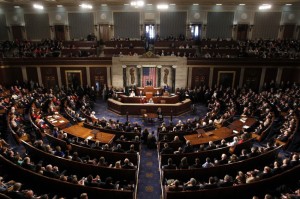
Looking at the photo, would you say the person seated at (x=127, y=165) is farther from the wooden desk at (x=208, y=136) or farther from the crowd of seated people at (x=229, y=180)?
the wooden desk at (x=208, y=136)

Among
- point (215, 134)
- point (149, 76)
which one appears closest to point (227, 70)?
point (149, 76)

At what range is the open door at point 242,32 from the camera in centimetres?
2462

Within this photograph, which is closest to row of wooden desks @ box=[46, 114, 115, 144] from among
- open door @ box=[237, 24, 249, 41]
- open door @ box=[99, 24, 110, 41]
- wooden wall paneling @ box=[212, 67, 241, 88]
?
wooden wall paneling @ box=[212, 67, 241, 88]

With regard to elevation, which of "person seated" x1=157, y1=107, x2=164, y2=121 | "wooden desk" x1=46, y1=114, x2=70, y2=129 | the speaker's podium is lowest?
"person seated" x1=157, y1=107, x2=164, y2=121

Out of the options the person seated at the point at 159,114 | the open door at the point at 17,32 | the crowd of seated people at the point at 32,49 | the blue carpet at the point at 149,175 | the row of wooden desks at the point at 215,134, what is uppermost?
the open door at the point at 17,32

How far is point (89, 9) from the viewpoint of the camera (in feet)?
80.3

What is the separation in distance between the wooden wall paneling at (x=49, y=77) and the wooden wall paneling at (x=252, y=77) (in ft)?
57.5

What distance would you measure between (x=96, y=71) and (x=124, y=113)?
21.2 ft

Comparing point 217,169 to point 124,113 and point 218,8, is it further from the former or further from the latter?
point 218,8

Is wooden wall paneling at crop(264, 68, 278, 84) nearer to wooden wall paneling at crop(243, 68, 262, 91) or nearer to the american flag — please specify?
wooden wall paneling at crop(243, 68, 262, 91)

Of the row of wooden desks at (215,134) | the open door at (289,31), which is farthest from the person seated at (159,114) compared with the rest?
the open door at (289,31)

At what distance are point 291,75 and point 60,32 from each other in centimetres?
2379

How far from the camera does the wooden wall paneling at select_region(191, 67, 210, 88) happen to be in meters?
20.8

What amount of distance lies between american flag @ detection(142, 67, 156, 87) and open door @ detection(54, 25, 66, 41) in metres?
11.2
